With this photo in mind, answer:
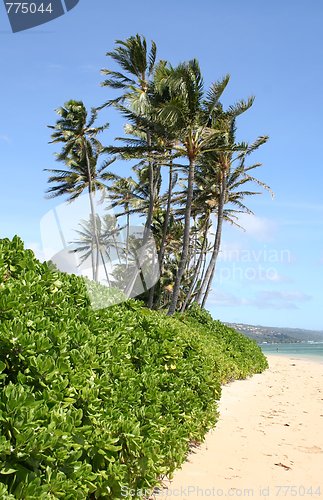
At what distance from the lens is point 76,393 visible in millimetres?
3092

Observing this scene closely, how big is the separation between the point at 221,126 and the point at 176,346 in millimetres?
17844

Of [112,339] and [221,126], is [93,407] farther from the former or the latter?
[221,126]

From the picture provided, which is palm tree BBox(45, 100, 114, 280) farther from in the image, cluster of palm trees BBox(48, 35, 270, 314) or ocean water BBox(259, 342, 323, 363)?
ocean water BBox(259, 342, 323, 363)

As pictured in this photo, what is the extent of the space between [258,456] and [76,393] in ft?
11.8

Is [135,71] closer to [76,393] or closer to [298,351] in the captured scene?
[76,393]

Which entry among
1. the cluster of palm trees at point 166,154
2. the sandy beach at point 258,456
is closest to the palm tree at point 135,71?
the cluster of palm trees at point 166,154

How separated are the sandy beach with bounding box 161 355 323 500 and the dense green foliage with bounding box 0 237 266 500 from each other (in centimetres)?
42

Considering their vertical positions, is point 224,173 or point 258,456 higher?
point 224,173

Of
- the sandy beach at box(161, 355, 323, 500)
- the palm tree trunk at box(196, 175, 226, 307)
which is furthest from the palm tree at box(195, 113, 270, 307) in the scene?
the sandy beach at box(161, 355, 323, 500)

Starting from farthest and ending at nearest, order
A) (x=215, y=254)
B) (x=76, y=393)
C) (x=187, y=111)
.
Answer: (x=215, y=254)
(x=187, y=111)
(x=76, y=393)

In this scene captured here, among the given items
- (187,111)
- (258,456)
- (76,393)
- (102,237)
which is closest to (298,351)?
(102,237)

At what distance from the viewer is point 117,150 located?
23547 millimetres

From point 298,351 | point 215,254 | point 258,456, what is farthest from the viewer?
point 298,351

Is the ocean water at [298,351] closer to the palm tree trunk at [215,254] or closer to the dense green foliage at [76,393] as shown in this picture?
the palm tree trunk at [215,254]
